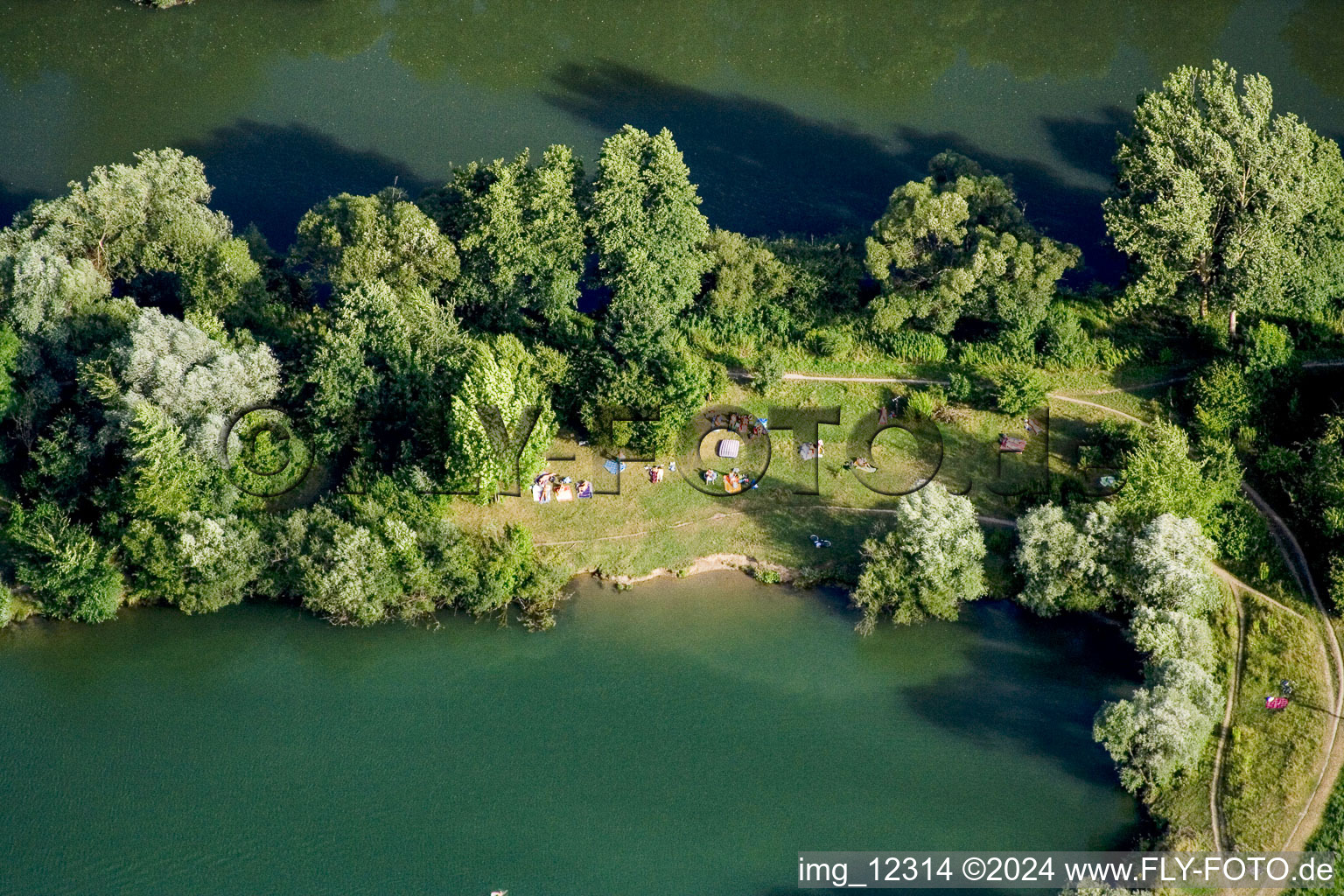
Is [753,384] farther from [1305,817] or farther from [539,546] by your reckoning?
[1305,817]

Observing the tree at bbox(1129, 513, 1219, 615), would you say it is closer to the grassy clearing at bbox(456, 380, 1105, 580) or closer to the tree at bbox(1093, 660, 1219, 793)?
the tree at bbox(1093, 660, 1219, 793)

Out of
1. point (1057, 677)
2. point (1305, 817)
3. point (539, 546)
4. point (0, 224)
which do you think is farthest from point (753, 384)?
point (0, 224)

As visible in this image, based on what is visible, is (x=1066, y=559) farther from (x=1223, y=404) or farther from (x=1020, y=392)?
(x=1223, y=404)

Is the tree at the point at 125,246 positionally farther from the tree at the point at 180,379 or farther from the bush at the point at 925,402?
the bush at the point at 925,402

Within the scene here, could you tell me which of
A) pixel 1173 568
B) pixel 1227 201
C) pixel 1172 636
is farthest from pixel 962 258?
pixel 1172 636

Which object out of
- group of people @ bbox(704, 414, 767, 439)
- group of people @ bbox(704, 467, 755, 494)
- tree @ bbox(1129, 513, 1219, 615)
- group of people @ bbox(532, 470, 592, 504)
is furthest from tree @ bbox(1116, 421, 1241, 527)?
group of people @ bbox(532, 470, 592, 504)

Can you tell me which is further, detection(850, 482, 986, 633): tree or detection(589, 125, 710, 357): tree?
detection(589, 125, 710, 357): tree
